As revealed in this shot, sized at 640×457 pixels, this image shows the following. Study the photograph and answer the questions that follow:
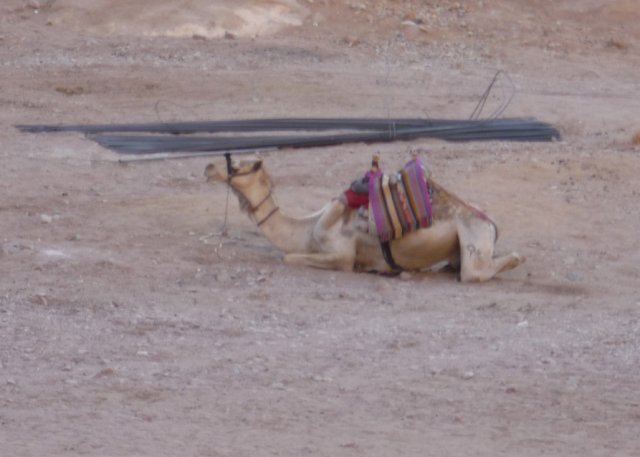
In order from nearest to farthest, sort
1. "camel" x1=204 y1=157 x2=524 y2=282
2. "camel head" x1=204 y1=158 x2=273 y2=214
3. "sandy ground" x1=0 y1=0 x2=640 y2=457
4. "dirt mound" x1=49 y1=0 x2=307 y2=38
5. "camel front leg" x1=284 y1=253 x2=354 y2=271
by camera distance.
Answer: "sandy ground" x1=0 y1=0 x2=640 y2=457
"camel" x1=204 y1=157 x2=524 y2=282
"camel front leg" x1=284 y1=253 x2=354 y2=271
"camel head" x1=204 y1=158 x2=273 y2=214
"dirt mound" x1=49 y1=0 x2=307 y2=38

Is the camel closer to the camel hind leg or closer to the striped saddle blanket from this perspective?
the camel hind leg

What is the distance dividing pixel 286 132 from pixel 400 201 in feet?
18.2

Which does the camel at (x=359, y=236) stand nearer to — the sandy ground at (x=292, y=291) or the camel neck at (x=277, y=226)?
the camel neck at (x=277, y=226)

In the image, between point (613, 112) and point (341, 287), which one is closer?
point (341, 287)

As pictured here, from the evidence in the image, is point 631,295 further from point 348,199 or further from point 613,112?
point 613,112

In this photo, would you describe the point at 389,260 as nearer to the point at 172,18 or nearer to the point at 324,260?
the point at 324,260

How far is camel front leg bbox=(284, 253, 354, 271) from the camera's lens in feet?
34.5

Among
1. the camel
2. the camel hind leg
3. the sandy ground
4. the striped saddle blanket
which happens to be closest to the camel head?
the camel

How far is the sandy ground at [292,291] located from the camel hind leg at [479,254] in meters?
0.14

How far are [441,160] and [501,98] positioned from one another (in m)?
4.23

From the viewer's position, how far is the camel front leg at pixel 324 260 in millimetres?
10508

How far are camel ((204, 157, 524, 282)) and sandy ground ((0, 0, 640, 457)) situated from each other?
0.14 metres

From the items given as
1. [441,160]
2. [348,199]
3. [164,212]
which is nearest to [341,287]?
[348,199]

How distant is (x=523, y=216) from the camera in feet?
39.8
